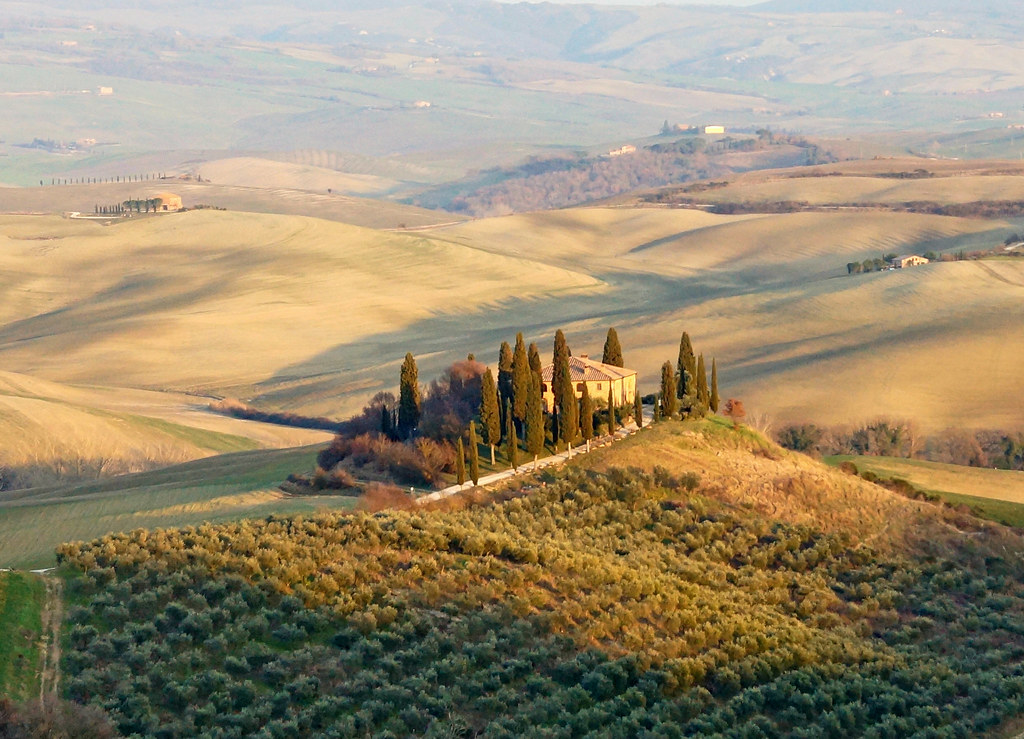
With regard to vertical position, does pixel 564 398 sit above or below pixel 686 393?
above

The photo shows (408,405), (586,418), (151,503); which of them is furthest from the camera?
(408,405)

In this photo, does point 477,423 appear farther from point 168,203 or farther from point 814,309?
Result: point 168,203

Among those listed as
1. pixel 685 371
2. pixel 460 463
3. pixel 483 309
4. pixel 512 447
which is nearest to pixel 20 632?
pixel 460 463

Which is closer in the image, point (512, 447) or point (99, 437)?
point (512, 447)

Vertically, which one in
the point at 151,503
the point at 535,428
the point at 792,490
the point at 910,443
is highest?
the point at 535,428

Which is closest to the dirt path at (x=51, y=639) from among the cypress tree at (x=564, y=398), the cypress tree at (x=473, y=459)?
the cypress tree at (x=473, y=459)

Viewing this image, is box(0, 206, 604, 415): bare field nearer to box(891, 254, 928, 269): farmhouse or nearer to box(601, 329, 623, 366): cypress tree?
box(891, 254, 928, 269): farmhouse

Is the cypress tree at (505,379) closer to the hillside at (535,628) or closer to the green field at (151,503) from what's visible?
the green field at (151,503)
